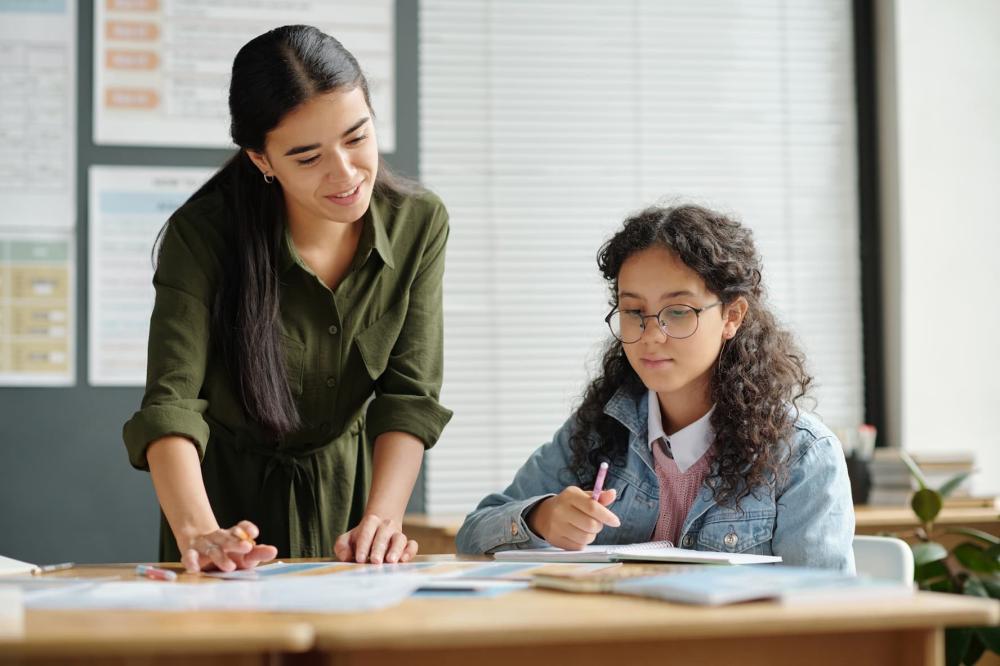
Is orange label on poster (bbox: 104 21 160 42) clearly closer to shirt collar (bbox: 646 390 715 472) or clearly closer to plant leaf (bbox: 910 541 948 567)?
shirt collar (bbox: 646 390 715 472)

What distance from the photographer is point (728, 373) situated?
1.66 metres

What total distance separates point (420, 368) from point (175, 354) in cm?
37

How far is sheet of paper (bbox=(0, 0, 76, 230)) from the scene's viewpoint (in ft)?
9.55

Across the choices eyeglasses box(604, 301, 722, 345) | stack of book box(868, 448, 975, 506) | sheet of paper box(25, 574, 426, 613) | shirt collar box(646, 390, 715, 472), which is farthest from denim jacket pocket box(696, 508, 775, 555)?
stack of book box(868, 448, 975, 506)

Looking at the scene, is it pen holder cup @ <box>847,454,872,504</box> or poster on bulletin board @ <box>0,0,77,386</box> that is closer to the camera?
poster on bulletin board @ <box>0,0,77,386</box>

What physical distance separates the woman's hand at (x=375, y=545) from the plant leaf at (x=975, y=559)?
130cm

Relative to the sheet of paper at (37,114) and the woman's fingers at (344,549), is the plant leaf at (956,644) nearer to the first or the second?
the woman's fingers at (344,549)

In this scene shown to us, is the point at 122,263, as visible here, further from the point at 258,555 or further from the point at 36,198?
the point at 258,555

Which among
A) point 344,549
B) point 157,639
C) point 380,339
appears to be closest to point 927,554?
point 380,339

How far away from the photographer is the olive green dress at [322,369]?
1659mm

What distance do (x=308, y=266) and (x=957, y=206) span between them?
230 cm

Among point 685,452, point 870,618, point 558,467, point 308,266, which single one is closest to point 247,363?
point 308,266

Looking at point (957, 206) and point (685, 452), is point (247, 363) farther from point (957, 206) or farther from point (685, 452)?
point (957, 206)

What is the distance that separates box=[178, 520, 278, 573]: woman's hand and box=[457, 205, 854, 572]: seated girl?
0.40 m
